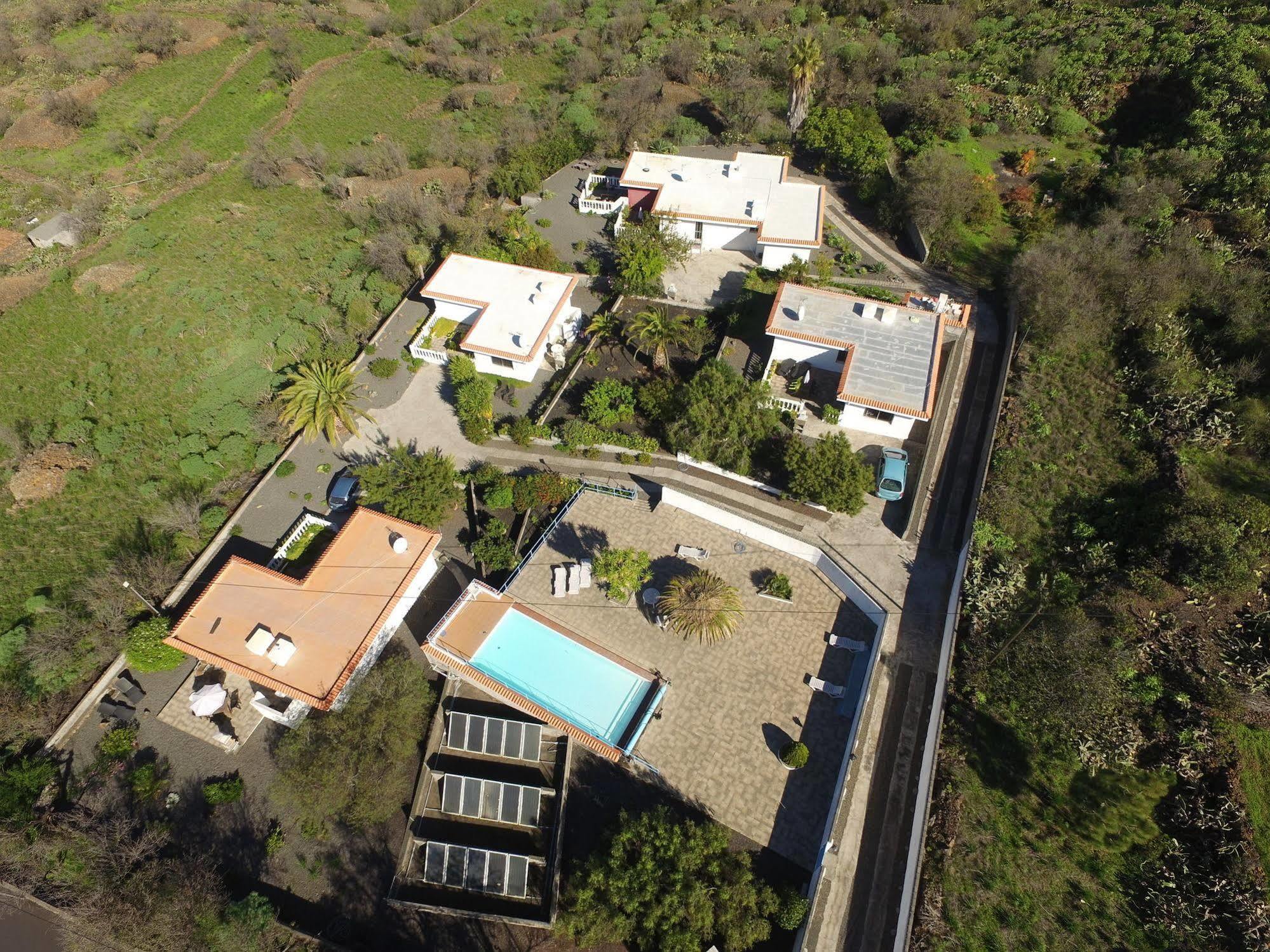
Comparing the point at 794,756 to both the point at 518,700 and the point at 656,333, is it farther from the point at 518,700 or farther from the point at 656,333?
the point at 656,333

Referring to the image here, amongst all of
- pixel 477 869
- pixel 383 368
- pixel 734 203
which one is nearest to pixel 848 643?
pixel 477 869

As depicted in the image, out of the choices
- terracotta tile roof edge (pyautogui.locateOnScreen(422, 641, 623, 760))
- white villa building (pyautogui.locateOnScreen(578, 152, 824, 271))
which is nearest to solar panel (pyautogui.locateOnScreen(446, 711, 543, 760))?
terracotta tile roof edge (pyautogui.locateOnScreen(422, 641, 623, 760))

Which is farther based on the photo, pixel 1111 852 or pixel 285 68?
pixel 285 68

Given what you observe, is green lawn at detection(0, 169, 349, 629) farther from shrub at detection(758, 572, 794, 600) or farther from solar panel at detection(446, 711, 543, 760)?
shrub at detection(758, 572, 794, 600)

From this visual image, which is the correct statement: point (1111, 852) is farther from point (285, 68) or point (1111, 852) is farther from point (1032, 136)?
point (285, 68)

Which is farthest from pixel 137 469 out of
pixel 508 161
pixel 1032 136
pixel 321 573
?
pixel 1032 136

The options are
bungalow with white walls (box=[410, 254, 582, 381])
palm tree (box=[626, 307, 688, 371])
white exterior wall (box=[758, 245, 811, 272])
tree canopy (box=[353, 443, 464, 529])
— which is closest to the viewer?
tree canopy (box=[353, 443, 464, 529])
